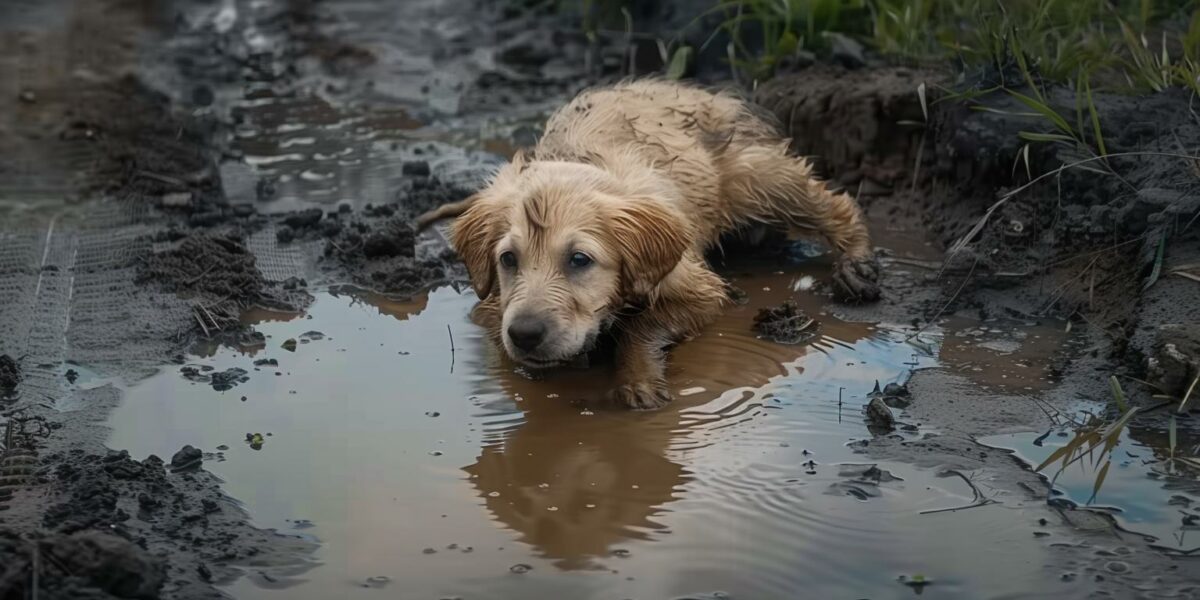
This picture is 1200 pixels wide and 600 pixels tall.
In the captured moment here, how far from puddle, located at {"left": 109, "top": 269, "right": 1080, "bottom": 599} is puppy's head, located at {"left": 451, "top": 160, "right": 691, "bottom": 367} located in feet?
1.02

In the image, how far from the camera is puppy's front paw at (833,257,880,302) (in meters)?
6.57

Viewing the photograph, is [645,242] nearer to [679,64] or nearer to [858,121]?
[858,121]

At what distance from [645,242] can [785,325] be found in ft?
2.57

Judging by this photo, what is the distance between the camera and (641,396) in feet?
18.0

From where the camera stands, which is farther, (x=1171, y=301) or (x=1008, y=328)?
(x=1008, y=328)

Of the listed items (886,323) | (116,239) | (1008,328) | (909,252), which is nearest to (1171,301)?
(1008,328)

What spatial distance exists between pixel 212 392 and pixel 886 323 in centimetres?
300

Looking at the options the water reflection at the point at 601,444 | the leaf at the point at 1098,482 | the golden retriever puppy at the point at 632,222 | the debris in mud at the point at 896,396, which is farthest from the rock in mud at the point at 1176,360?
the golden retriever puppy at the point at 632,222

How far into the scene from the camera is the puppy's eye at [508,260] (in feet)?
19.1

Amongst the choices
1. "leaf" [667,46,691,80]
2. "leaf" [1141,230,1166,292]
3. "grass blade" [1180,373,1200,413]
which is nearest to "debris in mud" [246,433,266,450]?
"grass blade" [1180,373,1200,413]

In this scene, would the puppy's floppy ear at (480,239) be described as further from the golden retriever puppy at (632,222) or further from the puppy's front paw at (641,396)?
the puppy's front paw at (641,396)

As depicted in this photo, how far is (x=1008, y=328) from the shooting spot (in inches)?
240

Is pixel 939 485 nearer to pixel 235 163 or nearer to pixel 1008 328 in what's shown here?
pixel 1008 328

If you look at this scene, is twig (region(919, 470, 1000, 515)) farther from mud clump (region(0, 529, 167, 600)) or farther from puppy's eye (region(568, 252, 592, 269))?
mud clump (region(0, 529, 167, 600))
